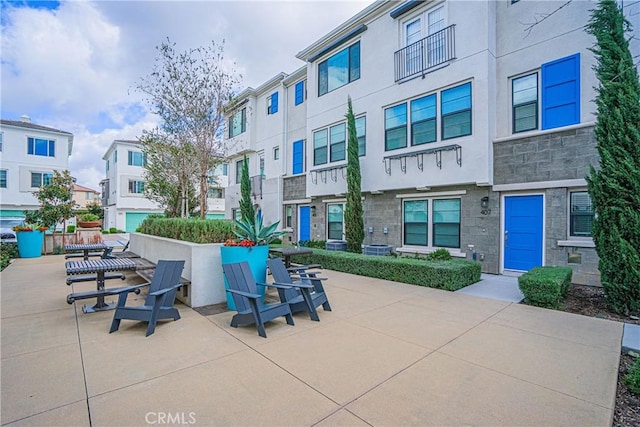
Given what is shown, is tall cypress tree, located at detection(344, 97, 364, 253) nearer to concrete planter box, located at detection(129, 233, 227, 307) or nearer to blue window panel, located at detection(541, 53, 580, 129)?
blue window panel, located at detection(541, 53, 580, 129)

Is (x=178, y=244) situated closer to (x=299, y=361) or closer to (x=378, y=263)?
(x=299, y=361)

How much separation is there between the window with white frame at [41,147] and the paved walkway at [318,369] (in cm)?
2584

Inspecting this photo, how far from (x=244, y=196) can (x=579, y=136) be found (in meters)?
14.7

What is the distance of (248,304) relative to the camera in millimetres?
4594

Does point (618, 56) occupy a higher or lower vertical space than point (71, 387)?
higher

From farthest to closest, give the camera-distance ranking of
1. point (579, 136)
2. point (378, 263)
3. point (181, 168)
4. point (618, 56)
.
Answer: point (181, 168), point (378, 263), point (579, 136), point (618, 56)

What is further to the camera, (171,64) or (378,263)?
(171,64)

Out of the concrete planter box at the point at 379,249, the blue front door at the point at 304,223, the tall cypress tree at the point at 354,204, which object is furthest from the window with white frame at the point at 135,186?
the concrete planter box at the point at 379,249

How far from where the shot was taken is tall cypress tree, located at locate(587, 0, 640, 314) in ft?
17.7

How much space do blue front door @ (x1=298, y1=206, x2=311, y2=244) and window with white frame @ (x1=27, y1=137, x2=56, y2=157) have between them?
904 inches

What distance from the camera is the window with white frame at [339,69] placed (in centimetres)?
1247

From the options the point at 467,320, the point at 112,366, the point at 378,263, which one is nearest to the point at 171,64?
the point at 378,263

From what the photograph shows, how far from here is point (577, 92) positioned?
7.83 m

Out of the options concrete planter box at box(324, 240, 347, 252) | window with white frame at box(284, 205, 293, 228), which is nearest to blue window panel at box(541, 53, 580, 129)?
concrete planter box at box(324, 240, 347, 252)
